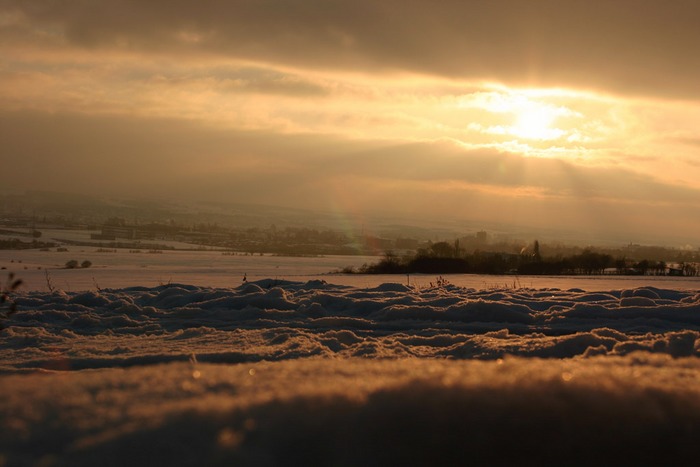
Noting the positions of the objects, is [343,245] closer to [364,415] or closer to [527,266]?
[527,266]

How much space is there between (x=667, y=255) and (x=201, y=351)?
114ft

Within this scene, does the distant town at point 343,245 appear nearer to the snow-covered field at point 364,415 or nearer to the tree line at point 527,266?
the tree line at point 527,266

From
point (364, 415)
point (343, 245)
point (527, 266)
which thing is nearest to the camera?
point (364, 415)

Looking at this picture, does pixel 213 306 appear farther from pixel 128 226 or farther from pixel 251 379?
pixel 128 226

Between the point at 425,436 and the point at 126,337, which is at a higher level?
the point at 425,436

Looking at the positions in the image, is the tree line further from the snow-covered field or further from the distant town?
the snow-covered field

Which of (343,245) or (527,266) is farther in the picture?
(343,245)

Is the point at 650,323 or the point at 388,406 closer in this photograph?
the point at 388,406

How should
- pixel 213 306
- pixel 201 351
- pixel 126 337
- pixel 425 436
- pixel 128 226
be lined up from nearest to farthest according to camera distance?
pixel 425 436, pixel 201 351, pixel 126 337, pixel 213 306, pixel 128 226

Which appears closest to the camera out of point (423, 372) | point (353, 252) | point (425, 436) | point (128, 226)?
→ point (425, 436)

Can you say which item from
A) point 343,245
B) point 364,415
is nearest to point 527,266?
point 364,415

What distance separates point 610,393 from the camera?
191cm

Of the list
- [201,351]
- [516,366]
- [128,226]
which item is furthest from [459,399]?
[128,226]

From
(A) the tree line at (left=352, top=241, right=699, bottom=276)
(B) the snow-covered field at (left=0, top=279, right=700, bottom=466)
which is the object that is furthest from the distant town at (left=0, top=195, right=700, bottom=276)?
(B) the snow-covered field at (left=0, top=279, right=700, bottom=466)
